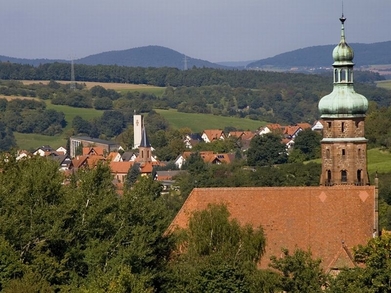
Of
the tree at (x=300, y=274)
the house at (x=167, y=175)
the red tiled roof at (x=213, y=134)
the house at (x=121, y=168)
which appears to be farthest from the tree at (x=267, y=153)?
the tree at (x=300, y=274)

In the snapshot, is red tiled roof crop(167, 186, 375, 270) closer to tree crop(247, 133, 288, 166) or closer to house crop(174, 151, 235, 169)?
tree crop(247, 133, 288, 166)

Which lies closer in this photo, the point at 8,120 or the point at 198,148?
the point at 198,148

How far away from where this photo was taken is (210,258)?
3966cm

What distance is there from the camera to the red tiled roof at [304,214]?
42750 mm

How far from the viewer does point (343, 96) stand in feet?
163

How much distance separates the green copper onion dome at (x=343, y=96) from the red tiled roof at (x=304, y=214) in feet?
21.3

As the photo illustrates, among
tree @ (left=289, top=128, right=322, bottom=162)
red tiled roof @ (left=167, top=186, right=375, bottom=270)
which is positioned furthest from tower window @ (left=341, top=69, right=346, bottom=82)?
tree @ (left=289, top=128, right=322, bottom=162)

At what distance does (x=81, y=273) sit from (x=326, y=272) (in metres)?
9.15

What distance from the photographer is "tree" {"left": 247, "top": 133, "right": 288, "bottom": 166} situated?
11241 centimetres

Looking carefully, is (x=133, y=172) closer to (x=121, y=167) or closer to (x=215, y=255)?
(x=121, y=167)

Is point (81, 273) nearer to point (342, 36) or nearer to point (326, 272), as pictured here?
point (326, 272)

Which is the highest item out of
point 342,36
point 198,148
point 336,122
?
point 342,36

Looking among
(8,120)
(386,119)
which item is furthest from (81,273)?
(8,120)

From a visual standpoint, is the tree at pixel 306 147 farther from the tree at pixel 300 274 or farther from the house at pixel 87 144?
the tree at pixel 300 274
